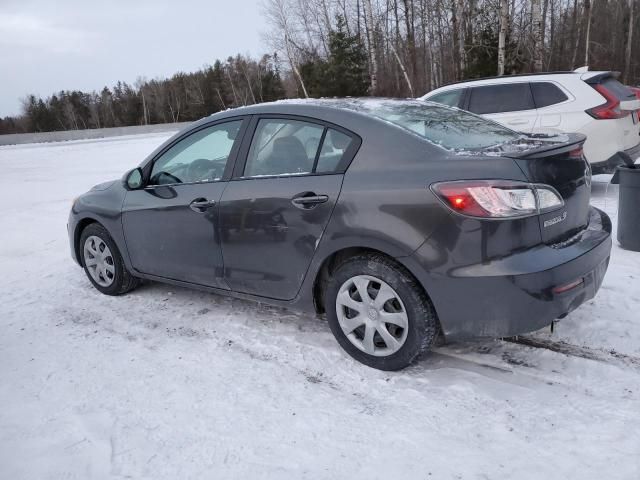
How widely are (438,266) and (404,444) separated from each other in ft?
2.99

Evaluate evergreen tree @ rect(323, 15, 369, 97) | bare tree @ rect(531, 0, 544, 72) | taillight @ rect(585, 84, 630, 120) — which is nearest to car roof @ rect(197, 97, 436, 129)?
taillight @ rect(585, 84, 630, 120)

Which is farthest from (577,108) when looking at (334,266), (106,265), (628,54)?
(628,54)

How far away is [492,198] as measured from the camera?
2619 millimetres

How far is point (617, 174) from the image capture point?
198 inches

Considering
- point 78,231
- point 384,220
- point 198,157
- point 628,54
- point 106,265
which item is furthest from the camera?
point 628,54

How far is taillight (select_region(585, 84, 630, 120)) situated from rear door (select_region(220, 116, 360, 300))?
16.8 feet

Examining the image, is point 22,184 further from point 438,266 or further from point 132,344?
point 438,266

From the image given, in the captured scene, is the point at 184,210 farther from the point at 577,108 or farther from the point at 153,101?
the point at 153,101

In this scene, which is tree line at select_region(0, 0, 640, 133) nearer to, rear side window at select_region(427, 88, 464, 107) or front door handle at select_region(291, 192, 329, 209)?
rear side window at select_region(427, 88, 464, 107)

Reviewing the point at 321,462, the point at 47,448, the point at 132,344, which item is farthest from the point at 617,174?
the point at 47,448

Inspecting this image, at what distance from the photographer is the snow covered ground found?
7.83ft

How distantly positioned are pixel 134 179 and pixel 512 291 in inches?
126

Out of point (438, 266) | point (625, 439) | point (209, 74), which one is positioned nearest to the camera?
point (625, 439)

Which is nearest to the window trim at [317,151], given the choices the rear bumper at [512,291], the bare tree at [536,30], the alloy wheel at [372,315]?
the alloy wheel at [372,315]
